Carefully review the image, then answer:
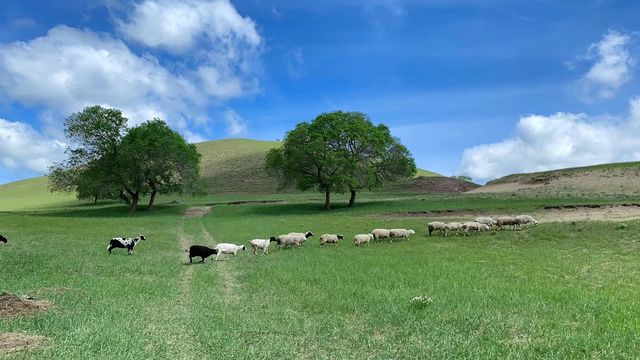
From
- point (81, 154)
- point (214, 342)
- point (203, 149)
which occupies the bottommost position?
point (214, 342)

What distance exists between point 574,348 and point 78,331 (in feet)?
32.7

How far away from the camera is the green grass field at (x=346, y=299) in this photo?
31.4 feet

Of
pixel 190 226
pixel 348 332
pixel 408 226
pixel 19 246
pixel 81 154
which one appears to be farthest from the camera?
pixel 81 154

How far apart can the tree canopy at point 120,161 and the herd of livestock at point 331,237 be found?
38.0 m

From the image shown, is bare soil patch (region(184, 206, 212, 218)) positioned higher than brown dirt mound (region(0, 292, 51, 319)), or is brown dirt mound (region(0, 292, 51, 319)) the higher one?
bare soil patch (region(184, 206, 212, 218))

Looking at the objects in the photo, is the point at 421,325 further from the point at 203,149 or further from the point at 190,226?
the point at 203,149

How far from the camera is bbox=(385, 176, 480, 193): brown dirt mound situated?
9650 cm

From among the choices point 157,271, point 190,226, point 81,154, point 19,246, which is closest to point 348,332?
point 157,271

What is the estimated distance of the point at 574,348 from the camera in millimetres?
9070

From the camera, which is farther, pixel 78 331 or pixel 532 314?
pixel 532 314

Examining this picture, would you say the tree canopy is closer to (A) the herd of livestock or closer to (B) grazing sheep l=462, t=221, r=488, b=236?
(A) the herd of livestock

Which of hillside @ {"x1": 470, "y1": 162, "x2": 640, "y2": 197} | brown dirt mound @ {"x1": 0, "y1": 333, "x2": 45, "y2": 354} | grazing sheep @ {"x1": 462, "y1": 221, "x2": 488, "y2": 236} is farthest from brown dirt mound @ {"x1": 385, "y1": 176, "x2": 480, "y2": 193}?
brown dirt mound @ {"x1": 0, "y1": 333, "x2": 45, "y2": 354}

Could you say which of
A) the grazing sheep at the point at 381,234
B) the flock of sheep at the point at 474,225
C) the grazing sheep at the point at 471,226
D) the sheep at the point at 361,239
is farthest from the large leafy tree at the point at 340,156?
the sheep at the point at 361,239

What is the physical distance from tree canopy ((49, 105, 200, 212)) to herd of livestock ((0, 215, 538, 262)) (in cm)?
3801
